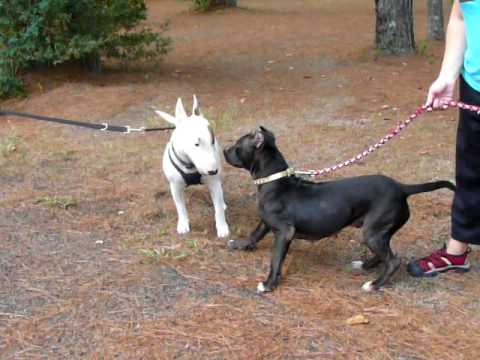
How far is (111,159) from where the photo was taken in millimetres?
6582

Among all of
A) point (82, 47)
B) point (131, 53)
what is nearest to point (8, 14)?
point (82, 47)

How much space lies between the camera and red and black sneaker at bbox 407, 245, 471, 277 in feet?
12.5

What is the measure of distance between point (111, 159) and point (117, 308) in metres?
3.26

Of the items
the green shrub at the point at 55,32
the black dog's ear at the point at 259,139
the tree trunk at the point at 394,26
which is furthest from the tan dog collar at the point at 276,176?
the tree trunk at the point at 394,26

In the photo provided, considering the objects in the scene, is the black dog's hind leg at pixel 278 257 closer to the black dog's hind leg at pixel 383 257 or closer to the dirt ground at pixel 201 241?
the dirt ground at pixel 201 241

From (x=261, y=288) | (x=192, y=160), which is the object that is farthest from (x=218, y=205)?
(x=261, y=288)

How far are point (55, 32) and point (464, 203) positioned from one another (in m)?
7.64

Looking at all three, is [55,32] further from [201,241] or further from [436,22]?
[436,22]

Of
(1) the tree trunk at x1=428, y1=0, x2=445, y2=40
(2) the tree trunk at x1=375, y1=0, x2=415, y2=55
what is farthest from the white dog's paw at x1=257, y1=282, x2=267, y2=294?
(1) the tree trunk at x1=428, y1=0, x2=445, y2=40

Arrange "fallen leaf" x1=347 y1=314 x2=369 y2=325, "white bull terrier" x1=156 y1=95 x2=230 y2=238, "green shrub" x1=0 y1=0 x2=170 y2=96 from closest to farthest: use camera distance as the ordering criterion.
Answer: "fallen leaf" x1=347 y1=314 x2=369 y2=325, "white bull terrier" x1=156 y1=95 x2=230 y2=238, "green shrub" x1=0 y1=0 x2=170 y2=96

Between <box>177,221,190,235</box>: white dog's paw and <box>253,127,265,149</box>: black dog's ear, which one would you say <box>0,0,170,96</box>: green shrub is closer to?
<box>177,221,190,235</box>: white dog's paw

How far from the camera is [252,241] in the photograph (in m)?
4.20

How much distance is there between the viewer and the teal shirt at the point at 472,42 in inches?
122

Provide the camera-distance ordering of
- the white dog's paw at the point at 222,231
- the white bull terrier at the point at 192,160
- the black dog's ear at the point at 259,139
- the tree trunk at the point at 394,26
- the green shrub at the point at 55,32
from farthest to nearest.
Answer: the tree trunk at the point at 394,26 < the green shrub at the point at 55,32 < the white dog's paw at the point at 222,231 < the white bull terrier at the point at 192,160 < the black dog's ear at the point at 259,139
